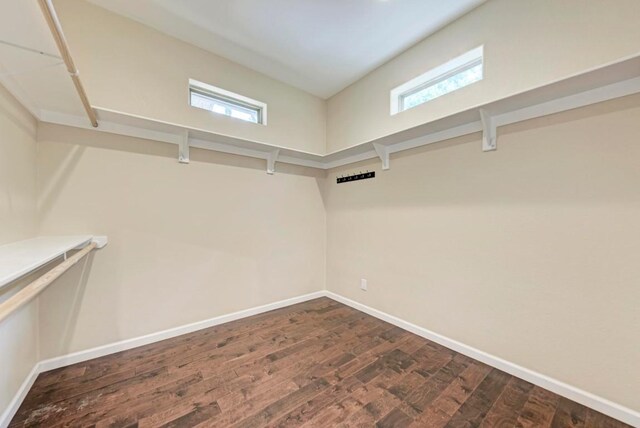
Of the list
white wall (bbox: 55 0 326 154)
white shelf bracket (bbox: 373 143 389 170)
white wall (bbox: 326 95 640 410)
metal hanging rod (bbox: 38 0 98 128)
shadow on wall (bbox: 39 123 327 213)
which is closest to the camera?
metal hanging rod (bbox: 38 0 98 128)

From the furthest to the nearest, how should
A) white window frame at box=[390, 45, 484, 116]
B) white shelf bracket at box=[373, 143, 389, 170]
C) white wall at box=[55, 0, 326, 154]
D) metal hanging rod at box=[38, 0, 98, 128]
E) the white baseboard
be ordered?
white shelf bracket at box=[373, 143, 389, 170]
white window frame at box=[390, 45, 484, 116]
white wall at box=[55, 0, 326, 154]
the white baseboard
metal hanging rod at box=[38, 0, 98, 128]

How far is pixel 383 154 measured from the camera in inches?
117

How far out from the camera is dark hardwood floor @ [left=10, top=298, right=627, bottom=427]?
61.3 inches

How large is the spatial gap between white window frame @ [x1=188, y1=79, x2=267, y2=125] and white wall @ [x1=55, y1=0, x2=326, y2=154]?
51 millimetres

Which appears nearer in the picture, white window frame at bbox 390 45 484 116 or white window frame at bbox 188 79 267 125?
white window frame at bbox 390 45 484 116

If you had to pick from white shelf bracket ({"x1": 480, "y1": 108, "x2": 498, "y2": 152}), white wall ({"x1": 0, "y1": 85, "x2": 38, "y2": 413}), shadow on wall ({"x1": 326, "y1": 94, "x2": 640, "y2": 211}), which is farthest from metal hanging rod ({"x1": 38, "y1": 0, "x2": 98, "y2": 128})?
shadow on wall ({"x1": 326, "y1": 94, "x2": 640, "y2": 211})

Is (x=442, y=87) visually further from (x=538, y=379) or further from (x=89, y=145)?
(x=89, y=145)

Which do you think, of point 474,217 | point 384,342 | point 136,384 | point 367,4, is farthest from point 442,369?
point 367,4

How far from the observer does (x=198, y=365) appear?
210 cm

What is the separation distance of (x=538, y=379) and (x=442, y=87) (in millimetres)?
2707

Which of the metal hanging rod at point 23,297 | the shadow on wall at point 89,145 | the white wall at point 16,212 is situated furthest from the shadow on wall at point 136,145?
the metal hanging rod at point 23,297

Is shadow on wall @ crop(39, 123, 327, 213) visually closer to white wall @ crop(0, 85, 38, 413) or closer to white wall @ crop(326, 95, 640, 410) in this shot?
white wall @ crop(0, 85, 38, 413)

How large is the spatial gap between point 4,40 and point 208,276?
7.37 feet

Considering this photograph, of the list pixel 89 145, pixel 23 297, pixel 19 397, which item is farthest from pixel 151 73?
pixel 19 397
